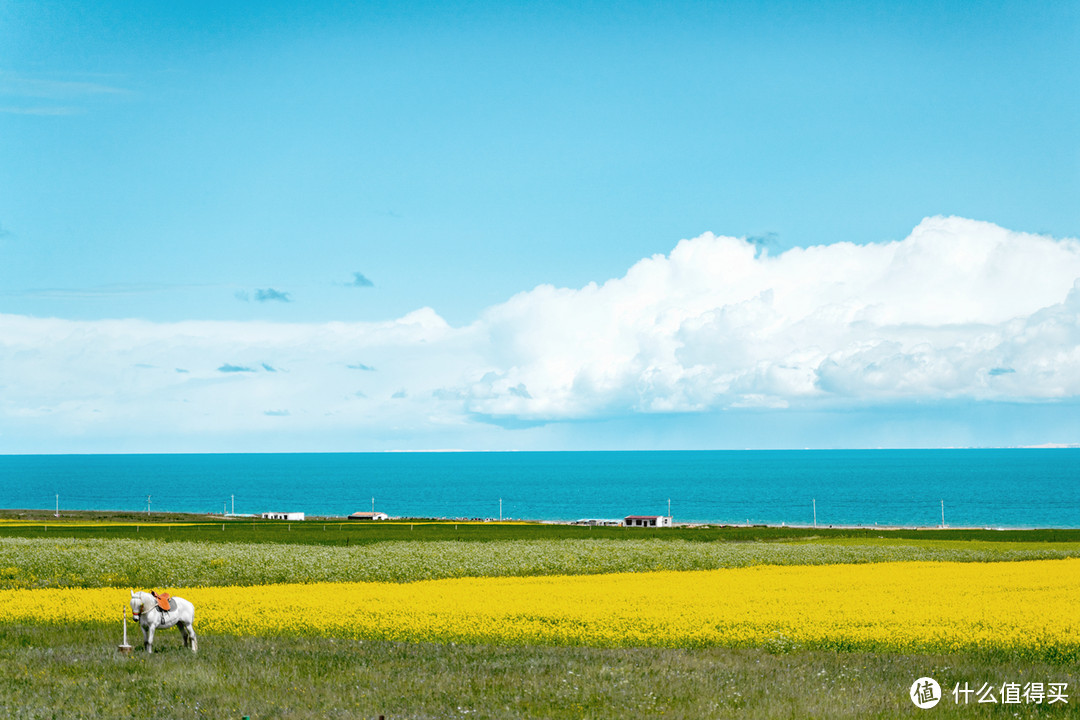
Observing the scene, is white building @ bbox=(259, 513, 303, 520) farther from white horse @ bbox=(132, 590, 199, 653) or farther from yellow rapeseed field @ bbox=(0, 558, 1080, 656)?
white horse @ bbox=(132, 590, 199, 653)

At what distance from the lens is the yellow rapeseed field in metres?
24.7

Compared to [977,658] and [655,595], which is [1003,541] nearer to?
[655,595]

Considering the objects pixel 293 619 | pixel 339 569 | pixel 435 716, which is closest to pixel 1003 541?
pixel 339 569

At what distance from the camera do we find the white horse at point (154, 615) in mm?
19422

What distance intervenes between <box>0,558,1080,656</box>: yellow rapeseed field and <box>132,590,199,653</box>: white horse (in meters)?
5.26

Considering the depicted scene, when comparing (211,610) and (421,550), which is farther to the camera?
(421,550)

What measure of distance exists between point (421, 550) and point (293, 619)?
3181cm

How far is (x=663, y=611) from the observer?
97.3ft

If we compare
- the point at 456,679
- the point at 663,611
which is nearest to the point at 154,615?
the point at 456,679

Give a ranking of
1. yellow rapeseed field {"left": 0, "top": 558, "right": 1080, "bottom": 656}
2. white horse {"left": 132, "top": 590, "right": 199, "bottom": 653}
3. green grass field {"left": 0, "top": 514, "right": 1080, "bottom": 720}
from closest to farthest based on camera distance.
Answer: green grass field {"left": 0, "top": 514, "right": 1080, "bottom": 720} < white horse {"left": 132, "top": 590, "right": 199, "bottom": 653} < yellow rapeseed field {"left": 0, "top": 558, "right": 1080, "bottom": 656}

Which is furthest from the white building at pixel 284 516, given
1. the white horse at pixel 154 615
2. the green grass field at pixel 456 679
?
the white horse at pixel 154 615

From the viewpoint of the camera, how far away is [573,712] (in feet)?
50.8

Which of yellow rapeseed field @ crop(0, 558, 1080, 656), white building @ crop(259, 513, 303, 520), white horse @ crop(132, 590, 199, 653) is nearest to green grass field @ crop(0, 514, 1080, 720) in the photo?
white horse @ crop(132, 590, 199, 653)

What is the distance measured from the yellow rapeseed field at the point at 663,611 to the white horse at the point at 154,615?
5259 millimetres
